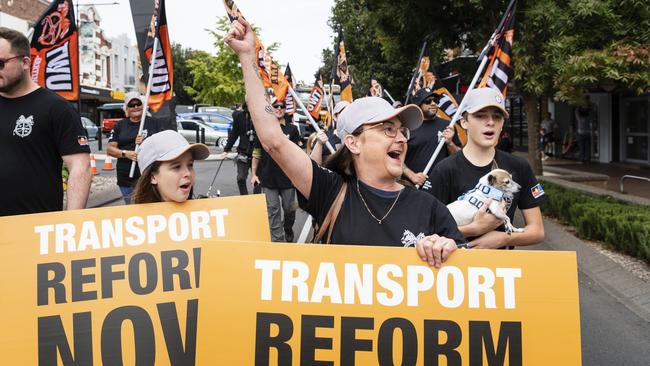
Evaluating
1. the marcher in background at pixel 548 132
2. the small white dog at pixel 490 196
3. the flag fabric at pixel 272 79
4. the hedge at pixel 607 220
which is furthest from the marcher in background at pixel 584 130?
the small white dog at pixel 490 196

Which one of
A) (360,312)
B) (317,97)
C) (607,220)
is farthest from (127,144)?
(317,97)

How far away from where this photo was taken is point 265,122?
2746mm

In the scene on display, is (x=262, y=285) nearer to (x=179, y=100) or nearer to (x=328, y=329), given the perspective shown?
(x=328, y=329)

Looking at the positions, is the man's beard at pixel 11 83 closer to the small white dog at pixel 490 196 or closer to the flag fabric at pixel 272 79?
the small white dog at pixel 490 196

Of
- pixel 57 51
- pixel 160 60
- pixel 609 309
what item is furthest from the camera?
pixel 160 60

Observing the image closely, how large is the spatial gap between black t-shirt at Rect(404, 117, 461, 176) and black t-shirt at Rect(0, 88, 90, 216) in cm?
376

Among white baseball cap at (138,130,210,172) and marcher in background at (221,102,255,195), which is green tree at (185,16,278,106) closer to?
marcher in background at (221,102,255,195)

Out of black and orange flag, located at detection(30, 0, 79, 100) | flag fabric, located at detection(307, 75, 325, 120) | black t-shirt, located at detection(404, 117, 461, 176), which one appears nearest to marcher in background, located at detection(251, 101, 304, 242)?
black t-shirt, located at detection(404, 117, 461, 176)

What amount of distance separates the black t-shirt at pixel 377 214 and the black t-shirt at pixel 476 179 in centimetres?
105

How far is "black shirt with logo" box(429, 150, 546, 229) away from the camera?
3783 mm

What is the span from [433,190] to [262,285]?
1614mm

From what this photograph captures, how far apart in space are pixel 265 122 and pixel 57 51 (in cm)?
354

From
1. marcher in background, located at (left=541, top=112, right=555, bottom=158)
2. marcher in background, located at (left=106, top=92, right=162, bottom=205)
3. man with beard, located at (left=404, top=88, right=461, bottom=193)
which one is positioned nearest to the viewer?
man with beard, located at (left=404, top=88, right=461, bottom=193)

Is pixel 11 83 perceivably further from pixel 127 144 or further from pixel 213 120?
pixel 213 120
